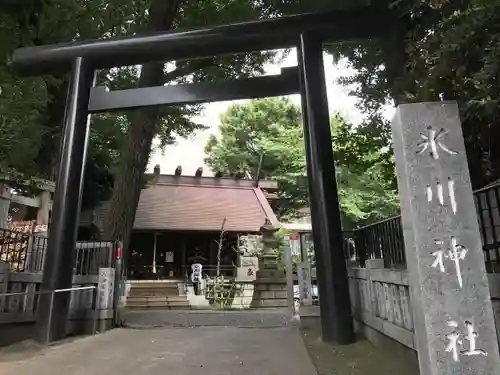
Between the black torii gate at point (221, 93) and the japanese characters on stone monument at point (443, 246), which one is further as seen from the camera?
the black torii gate at point (221, 93)

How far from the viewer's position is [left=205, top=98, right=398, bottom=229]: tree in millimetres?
9055

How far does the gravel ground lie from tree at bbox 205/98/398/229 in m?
3.68

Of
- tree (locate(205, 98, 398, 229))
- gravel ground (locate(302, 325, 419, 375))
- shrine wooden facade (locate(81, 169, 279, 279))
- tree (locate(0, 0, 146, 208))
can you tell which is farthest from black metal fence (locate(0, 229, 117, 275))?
shrine wooden facade (locate(81, 169, 279, 279))

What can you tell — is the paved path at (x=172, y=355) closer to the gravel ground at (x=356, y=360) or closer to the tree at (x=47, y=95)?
the gravel ground at (x=356, y=360)

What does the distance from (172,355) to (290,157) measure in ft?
52.2

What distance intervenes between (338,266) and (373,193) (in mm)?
11821

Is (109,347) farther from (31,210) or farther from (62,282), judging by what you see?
(31,210)

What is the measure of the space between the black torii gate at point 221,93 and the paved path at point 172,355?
865 millimetres

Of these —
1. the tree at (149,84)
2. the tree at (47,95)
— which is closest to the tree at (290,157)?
the tree at (149,84)

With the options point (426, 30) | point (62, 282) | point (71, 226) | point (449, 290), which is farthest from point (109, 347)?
point (426, 30)

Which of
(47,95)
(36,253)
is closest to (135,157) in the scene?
(47,95)

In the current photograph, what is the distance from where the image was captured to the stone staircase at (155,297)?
44.0 ft

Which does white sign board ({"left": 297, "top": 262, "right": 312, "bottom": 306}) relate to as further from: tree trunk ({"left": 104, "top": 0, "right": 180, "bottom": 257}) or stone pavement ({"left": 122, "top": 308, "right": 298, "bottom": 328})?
tree trunk ({"left": 104, "top": 0, "right": 180, "bottom": 257})

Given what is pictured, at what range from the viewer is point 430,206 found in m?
2.76
